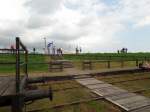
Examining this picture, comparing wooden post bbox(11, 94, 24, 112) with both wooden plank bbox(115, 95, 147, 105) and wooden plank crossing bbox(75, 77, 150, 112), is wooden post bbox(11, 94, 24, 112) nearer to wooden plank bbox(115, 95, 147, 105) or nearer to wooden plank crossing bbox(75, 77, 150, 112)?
wooden plank crossing bbox(75, 77, 150, 112)

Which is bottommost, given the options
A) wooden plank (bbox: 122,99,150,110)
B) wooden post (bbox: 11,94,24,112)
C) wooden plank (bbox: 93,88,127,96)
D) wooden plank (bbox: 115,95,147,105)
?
wooden plank (bbox: 122,99,150,110)

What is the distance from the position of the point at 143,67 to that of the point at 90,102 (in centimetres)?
1435

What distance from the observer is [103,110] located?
11.3m

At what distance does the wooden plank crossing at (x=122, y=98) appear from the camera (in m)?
11.4

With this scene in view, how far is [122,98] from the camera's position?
43.0 feet

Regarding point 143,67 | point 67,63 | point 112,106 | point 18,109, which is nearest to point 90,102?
point 112,106

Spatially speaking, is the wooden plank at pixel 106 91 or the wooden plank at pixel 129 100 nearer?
the wooden plank at pixel 129 100

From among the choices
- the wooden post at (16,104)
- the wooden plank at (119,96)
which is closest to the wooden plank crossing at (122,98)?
the wooden plank at (119,96)

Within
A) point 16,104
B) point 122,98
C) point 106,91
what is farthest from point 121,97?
point 16,104

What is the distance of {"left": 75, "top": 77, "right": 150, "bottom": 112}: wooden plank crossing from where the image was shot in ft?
37.5

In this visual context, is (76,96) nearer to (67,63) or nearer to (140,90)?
(140,90)

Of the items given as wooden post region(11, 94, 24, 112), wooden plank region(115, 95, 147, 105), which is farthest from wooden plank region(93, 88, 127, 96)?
wooden post region(11, 94, 24, 112)

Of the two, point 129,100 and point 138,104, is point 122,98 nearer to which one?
point 129,100

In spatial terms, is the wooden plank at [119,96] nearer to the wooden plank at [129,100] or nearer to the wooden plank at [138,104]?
the wooden plank at [129,100]
